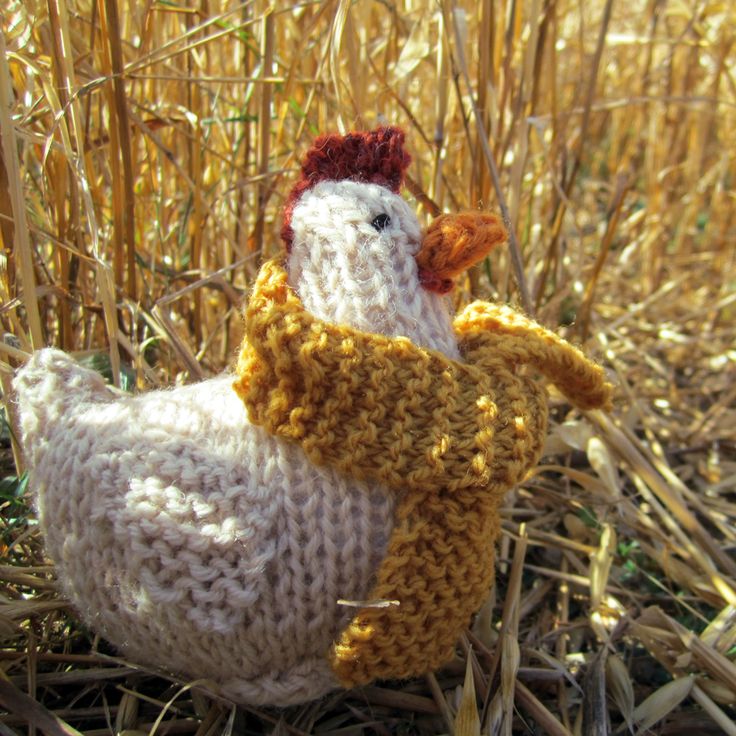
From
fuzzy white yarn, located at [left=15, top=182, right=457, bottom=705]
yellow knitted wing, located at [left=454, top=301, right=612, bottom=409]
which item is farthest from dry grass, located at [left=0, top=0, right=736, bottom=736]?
yellow knitted wing, located at [left=454, top=301, right=612, bottom=409]

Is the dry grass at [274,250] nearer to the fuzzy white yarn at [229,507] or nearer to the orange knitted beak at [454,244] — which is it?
the fuzzy white yarn at [229,507]

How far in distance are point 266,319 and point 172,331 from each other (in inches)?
14.4

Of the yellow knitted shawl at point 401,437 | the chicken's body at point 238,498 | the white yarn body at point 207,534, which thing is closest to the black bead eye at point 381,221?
the chicken's body at point 238,498

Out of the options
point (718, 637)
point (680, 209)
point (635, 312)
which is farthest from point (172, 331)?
point (680, 209)

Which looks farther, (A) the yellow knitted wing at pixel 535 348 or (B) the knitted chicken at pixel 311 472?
(A) the yellow knitted wing at pixel 535 348

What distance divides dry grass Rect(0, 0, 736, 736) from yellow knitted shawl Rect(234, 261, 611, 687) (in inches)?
6.7

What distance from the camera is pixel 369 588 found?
716 mm

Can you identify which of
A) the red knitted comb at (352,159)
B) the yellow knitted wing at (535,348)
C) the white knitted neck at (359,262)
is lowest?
the yellow knitted wing at (535,348)

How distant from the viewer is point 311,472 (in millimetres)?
702

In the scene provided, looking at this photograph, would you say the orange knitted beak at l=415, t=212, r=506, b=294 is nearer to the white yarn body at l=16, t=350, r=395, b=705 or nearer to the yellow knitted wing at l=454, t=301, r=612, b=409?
the yellow knitted wing at l=454, t=301, r=612, b=409

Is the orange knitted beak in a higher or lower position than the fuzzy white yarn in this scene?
higher

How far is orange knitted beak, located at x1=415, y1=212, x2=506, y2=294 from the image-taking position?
2.38 ft

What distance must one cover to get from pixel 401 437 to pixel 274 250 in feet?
2.27

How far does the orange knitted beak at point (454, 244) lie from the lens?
726 mm
